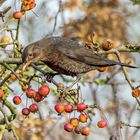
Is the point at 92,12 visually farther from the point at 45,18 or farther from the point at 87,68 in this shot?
the point at 87,68

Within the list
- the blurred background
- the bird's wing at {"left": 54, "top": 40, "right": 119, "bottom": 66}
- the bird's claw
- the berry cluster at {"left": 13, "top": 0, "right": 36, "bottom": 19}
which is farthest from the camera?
the blurred background

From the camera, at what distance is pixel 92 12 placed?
844 cm

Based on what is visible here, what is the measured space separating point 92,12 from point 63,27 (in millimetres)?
814

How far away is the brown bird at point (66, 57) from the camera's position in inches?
159

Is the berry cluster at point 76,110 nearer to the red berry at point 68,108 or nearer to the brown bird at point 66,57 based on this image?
Answer: the red berry at point 68,108

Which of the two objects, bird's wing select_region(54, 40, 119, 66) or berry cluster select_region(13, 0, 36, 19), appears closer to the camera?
berry cluster select_region(13, 0, 36, 19)

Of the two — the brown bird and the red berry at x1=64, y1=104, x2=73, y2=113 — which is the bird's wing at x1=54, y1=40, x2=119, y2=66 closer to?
the brown bird

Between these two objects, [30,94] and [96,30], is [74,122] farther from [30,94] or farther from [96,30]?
[96,30]

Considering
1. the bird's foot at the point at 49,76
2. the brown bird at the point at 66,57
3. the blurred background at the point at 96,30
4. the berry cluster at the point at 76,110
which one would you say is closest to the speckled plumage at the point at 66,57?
the brown bird at the point at 66,57

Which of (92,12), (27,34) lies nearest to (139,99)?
(27,34)

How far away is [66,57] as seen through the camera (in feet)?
Result: 13.8

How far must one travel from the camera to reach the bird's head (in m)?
3.82

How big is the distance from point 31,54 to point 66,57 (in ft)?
1.12

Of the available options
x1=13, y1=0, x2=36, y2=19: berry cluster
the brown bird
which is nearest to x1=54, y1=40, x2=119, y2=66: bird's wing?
the brown bird
